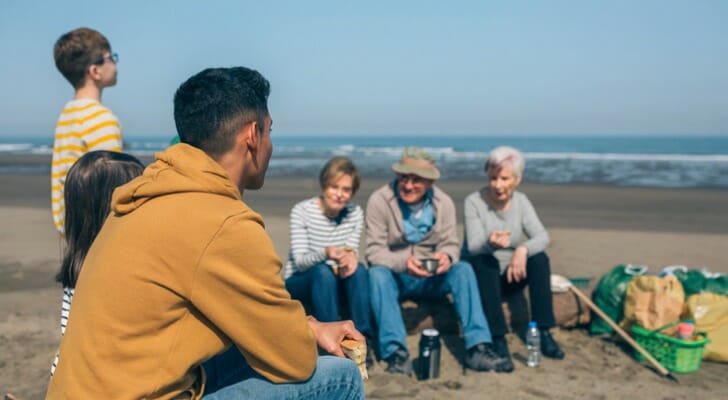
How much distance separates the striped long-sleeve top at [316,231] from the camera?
4699 mm

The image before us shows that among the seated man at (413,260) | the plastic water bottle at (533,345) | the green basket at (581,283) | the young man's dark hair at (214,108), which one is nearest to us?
the young man's dark hair at (214,108)

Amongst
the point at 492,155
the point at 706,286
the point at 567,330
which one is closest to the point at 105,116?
the point at 492,155

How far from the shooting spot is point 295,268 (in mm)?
4695

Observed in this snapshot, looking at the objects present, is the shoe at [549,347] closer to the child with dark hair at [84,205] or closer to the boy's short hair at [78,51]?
the child with dark hair at [84,205]

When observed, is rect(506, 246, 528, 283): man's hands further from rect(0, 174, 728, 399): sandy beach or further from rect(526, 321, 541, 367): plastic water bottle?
rect(0, 174, 728, 399): sandy beach

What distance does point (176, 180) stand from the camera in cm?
181

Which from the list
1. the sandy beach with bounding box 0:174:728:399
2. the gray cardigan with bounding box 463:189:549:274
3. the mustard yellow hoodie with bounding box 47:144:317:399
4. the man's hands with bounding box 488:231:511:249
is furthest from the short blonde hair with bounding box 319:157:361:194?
the mustard yellow hoodie with bounding box 47:144:317:399

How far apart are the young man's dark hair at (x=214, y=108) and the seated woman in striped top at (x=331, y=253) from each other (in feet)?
7.88

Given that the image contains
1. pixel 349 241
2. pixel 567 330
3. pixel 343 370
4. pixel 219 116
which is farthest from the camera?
pixel 567 330

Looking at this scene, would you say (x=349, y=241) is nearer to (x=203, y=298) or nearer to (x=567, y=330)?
(x=567, y=330)

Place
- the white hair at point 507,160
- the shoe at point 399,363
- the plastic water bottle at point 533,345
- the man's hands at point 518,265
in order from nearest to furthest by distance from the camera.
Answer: the shoe at point 399,363, the plastic water bottle at point 533,345, the man's hands at point 518,265, the white hair at point 507,160

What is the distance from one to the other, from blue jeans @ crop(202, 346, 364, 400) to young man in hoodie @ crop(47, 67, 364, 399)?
107mm

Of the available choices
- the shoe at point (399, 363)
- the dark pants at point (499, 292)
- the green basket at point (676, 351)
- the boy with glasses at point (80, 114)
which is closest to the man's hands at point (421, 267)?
the dark pants at point (499, 292)

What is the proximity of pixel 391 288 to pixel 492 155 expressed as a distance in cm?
141
